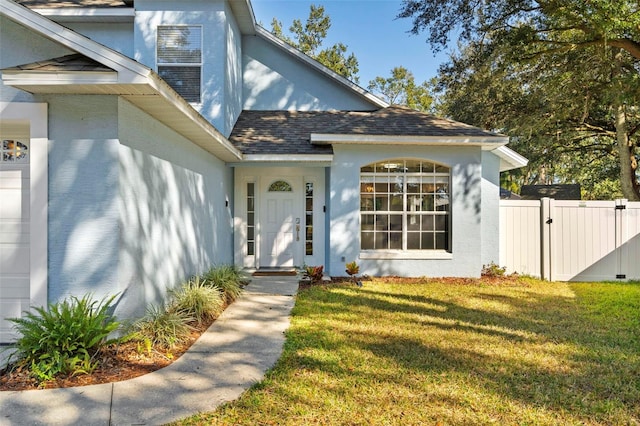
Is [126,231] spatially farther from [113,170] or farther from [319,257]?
[319,257]

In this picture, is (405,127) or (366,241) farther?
(366,241)

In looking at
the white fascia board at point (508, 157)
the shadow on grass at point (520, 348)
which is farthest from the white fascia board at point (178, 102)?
the white fascia board at point (508, 157)

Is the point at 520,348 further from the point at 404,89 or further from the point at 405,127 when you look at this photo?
the point at 404,89

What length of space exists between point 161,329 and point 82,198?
6.15 ft

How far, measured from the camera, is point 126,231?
16.1 feet

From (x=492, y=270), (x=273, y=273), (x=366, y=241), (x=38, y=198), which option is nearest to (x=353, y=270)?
(x=366, y=241)

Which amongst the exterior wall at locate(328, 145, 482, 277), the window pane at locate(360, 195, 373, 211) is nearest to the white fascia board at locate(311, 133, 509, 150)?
the exterior wall at locate(328, 145, 482, 277)

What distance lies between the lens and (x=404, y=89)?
113 feet

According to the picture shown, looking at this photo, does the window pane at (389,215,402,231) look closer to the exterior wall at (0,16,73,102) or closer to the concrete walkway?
the concrete walkway

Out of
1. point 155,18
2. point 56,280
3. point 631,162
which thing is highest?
point 155,18

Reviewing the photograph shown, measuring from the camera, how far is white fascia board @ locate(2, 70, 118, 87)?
4.14m

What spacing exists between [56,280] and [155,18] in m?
7.15

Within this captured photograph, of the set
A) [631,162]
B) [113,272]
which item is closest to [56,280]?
[113,272]

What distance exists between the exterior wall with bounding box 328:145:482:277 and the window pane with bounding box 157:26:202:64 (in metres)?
4.08
